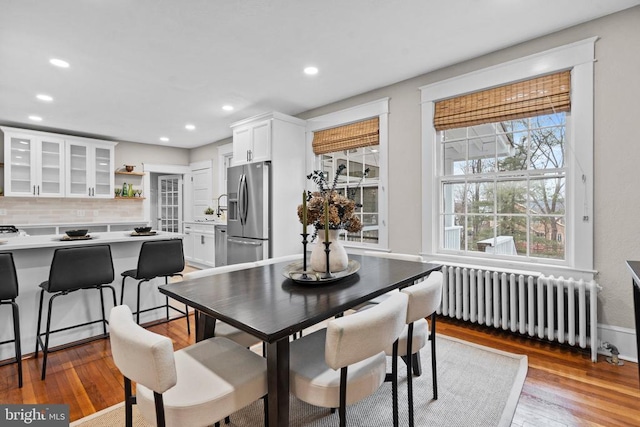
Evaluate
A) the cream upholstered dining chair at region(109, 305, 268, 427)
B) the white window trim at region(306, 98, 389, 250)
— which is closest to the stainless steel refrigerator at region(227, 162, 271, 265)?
the white window trim at region(306, 98, 389, 250)

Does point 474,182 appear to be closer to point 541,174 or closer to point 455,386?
point 541,174

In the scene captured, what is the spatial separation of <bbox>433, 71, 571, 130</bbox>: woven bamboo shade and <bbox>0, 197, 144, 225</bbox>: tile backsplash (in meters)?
6.00

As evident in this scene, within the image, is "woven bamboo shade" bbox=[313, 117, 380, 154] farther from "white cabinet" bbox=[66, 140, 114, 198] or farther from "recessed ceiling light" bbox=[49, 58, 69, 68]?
"white cabinet" bbox=[66, 140, 114, 198]

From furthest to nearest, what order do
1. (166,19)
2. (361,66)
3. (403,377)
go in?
(361,66) < (166,19) < (403,377)

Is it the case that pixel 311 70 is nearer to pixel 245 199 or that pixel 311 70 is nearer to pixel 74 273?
pixel 245 199

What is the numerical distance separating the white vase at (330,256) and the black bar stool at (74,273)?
1.83 m

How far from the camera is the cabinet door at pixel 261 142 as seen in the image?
420 centimetres

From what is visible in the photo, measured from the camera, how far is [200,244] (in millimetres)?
6137

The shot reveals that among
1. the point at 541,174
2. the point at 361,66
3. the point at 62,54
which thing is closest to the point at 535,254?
the point at 541,174

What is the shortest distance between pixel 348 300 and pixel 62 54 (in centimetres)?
329

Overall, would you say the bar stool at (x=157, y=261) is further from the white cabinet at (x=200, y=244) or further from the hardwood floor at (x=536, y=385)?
the white cabinet at (x=200, y=244)

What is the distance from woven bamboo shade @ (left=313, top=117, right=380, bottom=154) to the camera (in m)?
3.80

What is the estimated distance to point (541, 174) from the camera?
9.04 feet

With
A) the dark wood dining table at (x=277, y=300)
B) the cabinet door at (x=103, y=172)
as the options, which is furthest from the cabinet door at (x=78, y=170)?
the dark wood dining table at (x=277, y=300)
